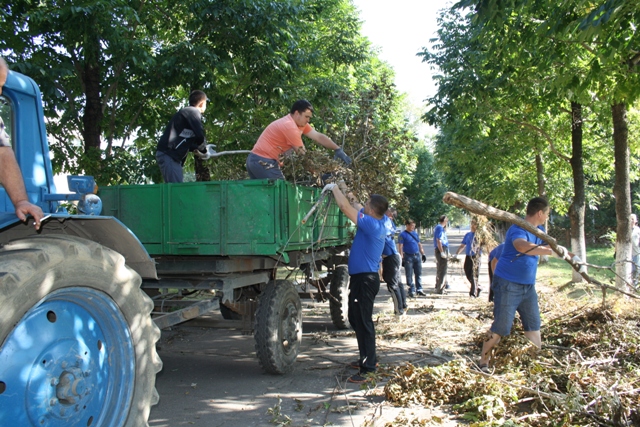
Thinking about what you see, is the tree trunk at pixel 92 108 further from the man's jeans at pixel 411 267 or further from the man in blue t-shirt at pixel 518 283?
the man's jeans at pixel 411 267

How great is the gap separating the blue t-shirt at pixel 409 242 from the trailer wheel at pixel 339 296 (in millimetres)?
4867

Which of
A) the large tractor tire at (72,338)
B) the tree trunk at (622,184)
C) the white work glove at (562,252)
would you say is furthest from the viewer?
the tree trunk at (622,184)

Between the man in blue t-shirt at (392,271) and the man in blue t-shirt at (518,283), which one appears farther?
the man in blue t-shirt at (392,271)

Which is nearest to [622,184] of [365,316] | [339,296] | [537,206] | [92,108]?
[537,206]

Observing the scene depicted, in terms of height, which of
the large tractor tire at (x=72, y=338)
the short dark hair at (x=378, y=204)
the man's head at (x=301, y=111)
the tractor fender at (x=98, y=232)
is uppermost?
the man's head at (x=301, y=111)

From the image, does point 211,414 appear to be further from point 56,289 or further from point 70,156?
point 70,156

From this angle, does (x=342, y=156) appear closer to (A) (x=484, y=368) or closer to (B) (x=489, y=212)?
(B) (x=489, y=212)

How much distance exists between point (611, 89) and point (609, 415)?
577cm

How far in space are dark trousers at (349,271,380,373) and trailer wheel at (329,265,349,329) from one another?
2505mm

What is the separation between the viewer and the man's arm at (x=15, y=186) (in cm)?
276

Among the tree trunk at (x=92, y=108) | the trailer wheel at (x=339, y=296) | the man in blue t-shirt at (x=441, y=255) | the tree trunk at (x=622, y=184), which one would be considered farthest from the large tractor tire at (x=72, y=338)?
the man in blue t-shirt at (x=441, y=255)

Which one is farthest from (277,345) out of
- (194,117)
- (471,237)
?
(471,237)

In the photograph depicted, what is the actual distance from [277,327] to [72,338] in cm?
309

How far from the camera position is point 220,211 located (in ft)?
17.5
